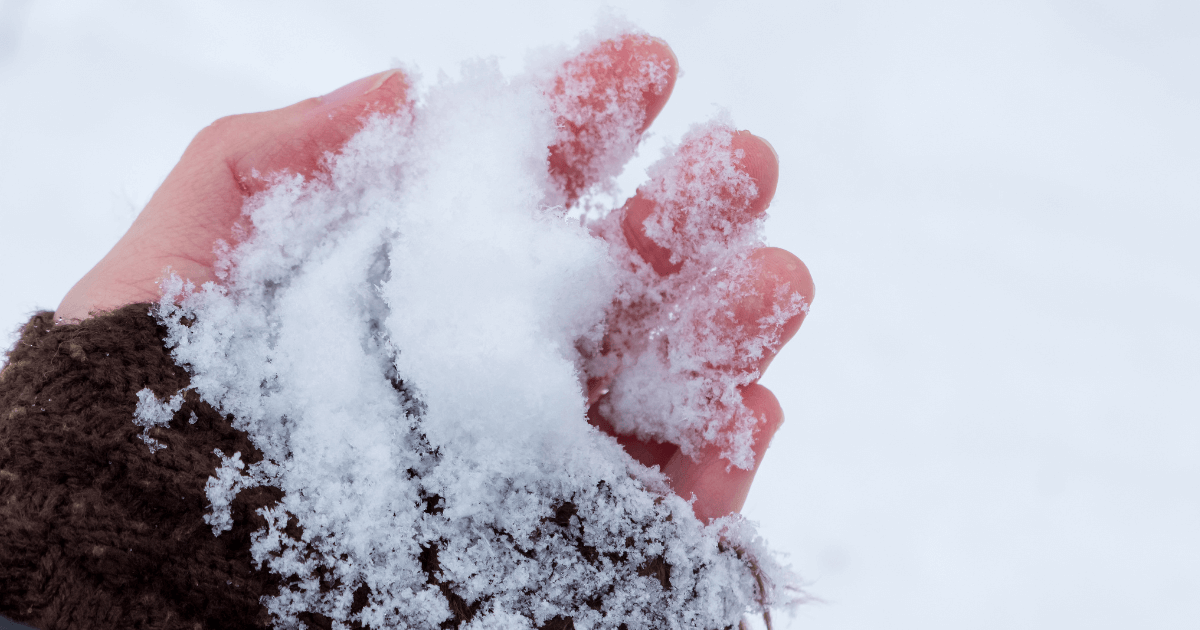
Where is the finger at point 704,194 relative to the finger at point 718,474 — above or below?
above

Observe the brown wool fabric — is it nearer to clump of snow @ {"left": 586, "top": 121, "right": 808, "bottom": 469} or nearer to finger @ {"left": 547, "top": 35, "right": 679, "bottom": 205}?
clump of snow @ {"left": 586, "top": 121, "right": 808, "bottom": 469}

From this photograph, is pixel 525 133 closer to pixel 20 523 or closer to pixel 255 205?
pixel 255 205

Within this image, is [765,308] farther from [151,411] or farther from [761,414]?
[151,411]

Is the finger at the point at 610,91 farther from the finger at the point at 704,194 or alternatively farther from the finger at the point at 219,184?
the finger at the point at 219,184

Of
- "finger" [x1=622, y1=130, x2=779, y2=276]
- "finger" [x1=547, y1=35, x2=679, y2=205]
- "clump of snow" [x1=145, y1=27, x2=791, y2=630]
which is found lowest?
"clump of snow" [x1=145, y1=27, x2=791, y2=630]

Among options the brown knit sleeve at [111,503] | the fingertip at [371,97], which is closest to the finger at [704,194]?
the fingertip at [371,97]

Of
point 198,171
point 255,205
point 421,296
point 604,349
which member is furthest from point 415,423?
point 198,171

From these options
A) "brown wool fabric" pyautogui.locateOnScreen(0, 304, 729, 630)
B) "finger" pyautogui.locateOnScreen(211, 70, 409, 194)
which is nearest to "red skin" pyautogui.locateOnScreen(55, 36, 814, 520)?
"finger" pyautogui.locateOnScreen(211, 70, 409, 194)

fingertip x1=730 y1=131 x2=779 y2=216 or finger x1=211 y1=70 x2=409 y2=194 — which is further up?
fingertip x1=730 y1=131 x2=779 y2=216
